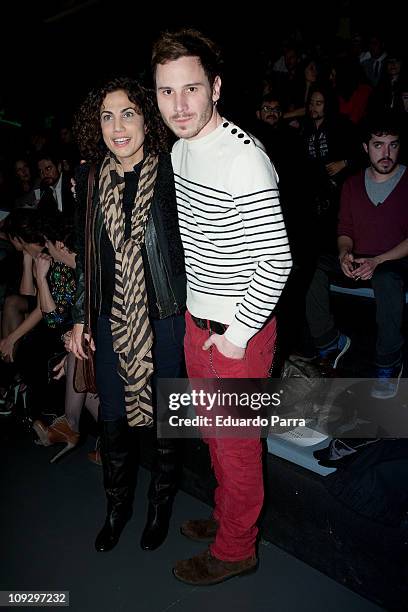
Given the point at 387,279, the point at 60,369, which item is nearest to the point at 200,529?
the point at 60,369

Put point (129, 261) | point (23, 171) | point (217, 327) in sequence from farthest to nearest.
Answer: point (23, 171) < point (129, 261) < point (217, 327)

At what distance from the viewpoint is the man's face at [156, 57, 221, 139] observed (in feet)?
5.41

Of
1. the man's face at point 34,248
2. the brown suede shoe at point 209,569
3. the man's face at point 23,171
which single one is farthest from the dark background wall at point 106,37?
the brown suede shoe at point 209,569

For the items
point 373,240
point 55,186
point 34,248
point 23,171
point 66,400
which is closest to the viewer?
point 66,400

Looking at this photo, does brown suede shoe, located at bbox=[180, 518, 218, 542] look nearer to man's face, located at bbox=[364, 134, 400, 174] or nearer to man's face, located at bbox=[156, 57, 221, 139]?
man's face, located at bbox=[156, 57, 221, 139]

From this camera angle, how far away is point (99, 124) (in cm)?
201

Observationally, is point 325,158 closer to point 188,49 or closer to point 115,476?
point 188,49

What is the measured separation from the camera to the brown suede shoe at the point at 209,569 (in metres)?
2.03

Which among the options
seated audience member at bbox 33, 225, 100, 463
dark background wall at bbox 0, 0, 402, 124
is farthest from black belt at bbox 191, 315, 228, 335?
dark background wall at bbox 0, 0, 402, 124

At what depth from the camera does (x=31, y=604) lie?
202cm

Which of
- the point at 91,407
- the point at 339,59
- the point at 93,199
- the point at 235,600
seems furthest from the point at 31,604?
the point at 339,59

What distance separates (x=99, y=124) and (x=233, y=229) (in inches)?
28.0

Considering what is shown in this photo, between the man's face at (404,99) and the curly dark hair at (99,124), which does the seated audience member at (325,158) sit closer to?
the man's face at (404,99)

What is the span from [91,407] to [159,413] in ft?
2.68
